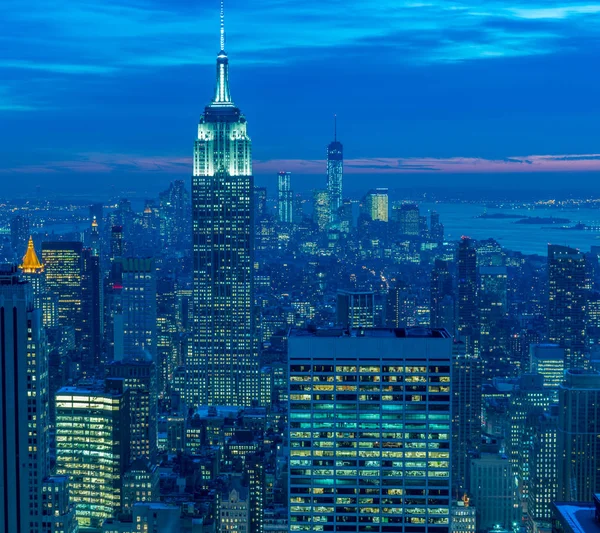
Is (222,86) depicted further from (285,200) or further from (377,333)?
(377,333)

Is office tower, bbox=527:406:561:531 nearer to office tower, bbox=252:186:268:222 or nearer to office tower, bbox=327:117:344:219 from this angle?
office tower, bbox=327:117:344:219

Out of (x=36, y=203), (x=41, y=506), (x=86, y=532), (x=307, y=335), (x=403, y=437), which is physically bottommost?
(x=86, y=532)

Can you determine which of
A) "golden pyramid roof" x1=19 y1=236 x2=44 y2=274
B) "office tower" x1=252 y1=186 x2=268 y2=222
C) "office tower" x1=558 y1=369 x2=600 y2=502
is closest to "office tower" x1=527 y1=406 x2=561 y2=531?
"office tower" x1=558 y1=369 x2=600 y2=502

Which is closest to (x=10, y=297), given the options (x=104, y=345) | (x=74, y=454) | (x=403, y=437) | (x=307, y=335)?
(x=307, y=335)

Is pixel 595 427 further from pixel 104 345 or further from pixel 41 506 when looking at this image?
pixel 104 345

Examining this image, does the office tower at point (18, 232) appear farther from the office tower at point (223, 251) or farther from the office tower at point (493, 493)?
the office tower at point (223, 251)

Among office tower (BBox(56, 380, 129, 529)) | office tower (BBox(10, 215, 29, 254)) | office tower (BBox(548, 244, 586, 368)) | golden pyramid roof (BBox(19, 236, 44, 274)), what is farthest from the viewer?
office tower (BBox(548, 244, 586, 368))

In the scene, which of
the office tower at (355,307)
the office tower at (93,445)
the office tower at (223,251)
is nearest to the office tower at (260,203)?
the office tower at (223,251)
